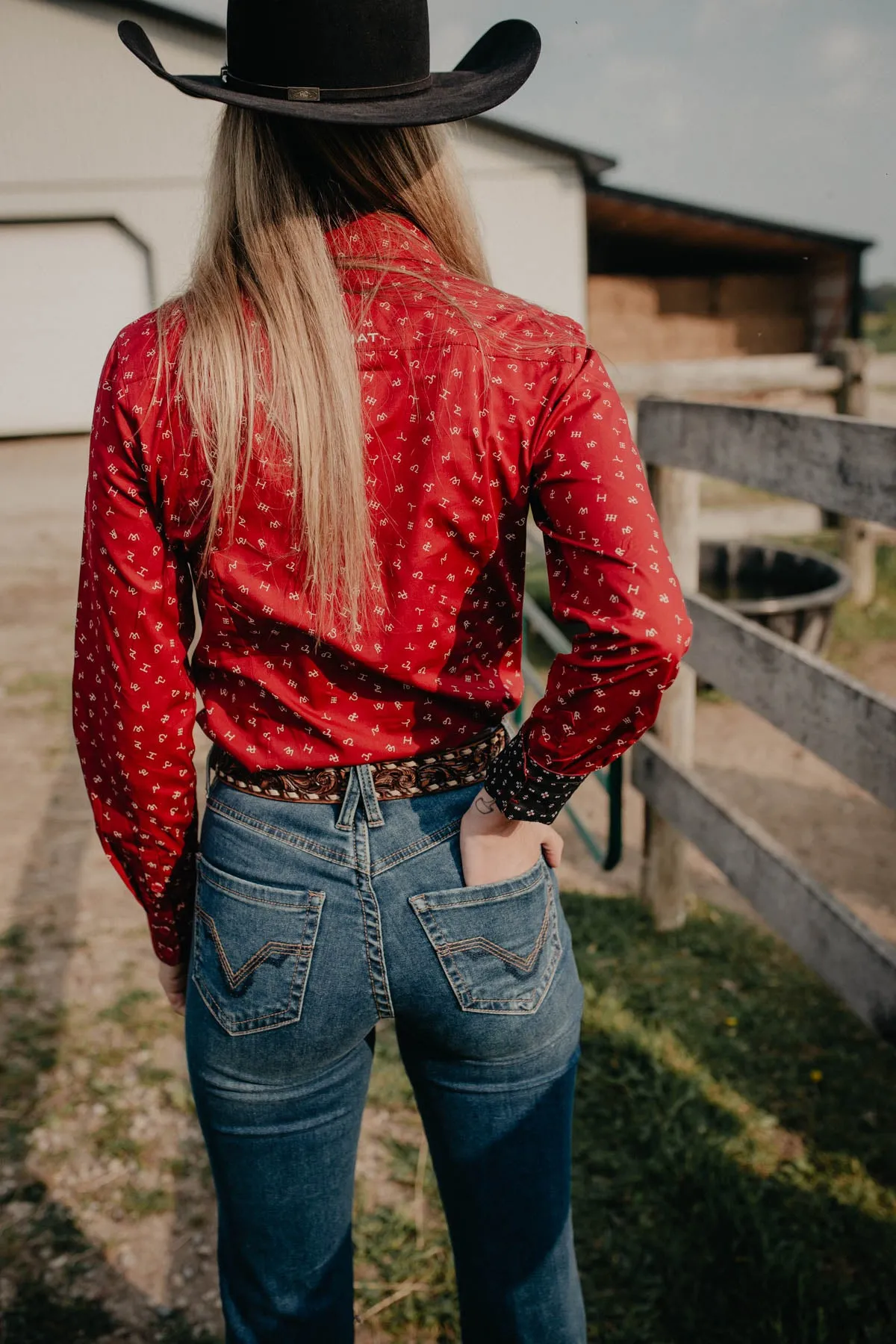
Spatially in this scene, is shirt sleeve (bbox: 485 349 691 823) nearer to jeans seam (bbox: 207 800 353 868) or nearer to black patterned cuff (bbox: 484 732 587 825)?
black patterned cuff (bbox: 484 732 587 825)

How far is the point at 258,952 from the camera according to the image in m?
1.17

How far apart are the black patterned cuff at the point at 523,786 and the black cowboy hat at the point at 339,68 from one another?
668 mm

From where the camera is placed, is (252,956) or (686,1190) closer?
(252,956)

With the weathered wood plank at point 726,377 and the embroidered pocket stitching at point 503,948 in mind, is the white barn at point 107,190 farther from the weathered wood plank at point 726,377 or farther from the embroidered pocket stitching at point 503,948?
the embroidered pocket stitching at point 503,948

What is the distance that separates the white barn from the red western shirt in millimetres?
12167

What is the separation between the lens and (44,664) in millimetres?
6266

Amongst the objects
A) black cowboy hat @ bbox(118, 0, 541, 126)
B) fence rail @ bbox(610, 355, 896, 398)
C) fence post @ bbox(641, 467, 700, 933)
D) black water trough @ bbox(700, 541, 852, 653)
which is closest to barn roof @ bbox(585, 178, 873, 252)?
fence rail @ bbox(610, 355, 896, 398)

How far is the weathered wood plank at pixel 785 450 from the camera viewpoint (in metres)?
2.09

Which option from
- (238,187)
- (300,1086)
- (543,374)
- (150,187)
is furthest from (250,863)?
(150,187)

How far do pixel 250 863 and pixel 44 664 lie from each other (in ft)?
18.1

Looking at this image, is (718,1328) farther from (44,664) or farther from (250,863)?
(44,664)

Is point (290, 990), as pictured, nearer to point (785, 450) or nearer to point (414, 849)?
point (414, 849)

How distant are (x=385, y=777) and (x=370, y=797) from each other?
0.10 ft

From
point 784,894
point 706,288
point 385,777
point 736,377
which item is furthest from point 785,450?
point 706,288
